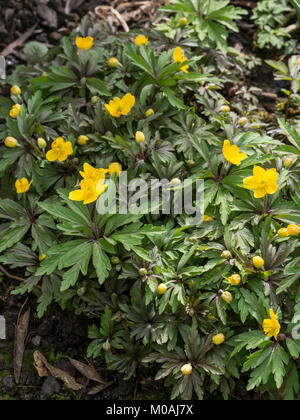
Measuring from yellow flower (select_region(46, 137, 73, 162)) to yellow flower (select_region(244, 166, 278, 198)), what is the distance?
1046mm

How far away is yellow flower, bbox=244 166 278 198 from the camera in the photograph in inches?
88.7

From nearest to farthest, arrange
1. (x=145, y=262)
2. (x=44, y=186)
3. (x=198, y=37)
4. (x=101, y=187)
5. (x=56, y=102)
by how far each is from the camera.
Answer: (x=101, y=187)
(x=145, y=262)
(x=44, y=186)
(x=56, y=102)
(x=198, y=37)

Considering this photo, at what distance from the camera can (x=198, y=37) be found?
3326mm

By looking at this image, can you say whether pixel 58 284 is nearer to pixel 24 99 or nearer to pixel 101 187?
pixel 101 187

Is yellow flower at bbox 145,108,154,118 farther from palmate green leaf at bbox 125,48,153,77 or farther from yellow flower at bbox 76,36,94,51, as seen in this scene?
yellow flower at bbox 76,36,94,51

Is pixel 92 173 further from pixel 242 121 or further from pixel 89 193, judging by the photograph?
pixel 242 121

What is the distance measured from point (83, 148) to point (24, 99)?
25.9 inches

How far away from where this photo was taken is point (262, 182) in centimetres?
228

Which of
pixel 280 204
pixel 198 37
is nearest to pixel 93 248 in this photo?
pixel 280 204

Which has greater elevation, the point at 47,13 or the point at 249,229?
the point at 47,13

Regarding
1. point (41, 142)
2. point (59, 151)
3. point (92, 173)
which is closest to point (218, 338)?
point (92, 173)

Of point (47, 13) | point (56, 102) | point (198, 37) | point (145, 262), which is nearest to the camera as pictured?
point (145, 262)

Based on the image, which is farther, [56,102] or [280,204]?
[56,102]

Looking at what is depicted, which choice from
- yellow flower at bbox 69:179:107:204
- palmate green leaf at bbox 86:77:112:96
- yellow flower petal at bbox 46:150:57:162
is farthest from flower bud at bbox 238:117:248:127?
yellow flower petal at bbox 46:150:57:162
